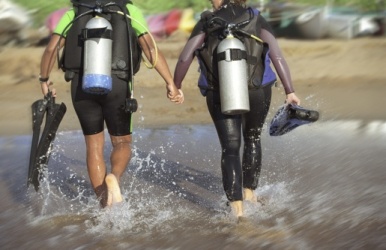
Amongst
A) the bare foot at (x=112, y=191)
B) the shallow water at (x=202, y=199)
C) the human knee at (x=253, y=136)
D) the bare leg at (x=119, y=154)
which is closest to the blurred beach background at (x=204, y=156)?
the shallow water at (x=202, y=199)

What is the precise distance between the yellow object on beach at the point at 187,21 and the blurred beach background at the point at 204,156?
0.02 meters

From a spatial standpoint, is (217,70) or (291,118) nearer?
(217,70)

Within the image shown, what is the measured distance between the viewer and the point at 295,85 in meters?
12.1

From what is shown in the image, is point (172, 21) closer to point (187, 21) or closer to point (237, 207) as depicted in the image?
point (187, 21)

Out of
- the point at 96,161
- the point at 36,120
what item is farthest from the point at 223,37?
the point at 36,120

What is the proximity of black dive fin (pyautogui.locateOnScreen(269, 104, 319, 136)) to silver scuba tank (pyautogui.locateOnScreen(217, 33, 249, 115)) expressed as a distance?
440 mm

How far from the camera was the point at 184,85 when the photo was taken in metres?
12.2

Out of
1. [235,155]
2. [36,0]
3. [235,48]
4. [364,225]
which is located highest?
[36,0]

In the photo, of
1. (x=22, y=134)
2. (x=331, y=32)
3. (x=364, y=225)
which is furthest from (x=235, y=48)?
(x=331, y=32)

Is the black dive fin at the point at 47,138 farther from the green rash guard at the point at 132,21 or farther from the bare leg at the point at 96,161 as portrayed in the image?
the green rash guard at the point at 132,21

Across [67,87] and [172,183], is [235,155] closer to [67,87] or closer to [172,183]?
[172,183]

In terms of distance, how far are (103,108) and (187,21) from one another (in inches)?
311

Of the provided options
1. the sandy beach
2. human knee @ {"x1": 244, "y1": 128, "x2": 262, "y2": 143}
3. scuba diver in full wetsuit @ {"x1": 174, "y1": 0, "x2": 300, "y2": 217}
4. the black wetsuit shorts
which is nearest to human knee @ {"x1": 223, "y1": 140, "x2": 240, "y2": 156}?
scuba diver in full wetsuit @ {"x1": 174, "y1": 0, "x2": 300, "y2": 217}

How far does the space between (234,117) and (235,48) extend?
1.71ft
